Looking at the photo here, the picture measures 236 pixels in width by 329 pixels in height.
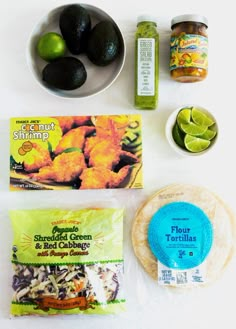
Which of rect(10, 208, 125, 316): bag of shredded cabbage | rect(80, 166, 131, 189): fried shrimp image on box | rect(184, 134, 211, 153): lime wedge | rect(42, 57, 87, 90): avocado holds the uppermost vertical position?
rect(42, 57, 87, 90): avocado

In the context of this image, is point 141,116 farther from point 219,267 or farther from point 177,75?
point 219,267

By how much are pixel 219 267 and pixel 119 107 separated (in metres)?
0.41

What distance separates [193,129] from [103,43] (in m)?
0.26

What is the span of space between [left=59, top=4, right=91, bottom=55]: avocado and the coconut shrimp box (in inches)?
6.2

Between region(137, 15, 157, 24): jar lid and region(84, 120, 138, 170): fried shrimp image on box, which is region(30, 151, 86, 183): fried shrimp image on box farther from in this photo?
region(137, 15, 157, 24): jar lid

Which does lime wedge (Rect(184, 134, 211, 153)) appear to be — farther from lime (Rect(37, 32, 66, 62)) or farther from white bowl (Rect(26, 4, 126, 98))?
lime (Rect(37, 32, 66, 62))

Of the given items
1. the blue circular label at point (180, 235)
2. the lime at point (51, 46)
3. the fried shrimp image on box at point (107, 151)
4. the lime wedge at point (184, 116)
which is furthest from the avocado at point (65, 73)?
the blue circular label at point (180, 235)

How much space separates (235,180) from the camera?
101cm

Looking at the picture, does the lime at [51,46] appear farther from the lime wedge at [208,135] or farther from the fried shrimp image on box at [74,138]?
the lime wedge at [208,135]

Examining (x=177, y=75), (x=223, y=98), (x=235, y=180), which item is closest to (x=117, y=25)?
(x=177, y=75)

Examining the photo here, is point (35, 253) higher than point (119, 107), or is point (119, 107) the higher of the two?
point (119, 107)

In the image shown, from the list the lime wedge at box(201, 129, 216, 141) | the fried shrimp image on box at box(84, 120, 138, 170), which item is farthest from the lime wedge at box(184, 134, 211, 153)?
the fried shrimp image on box at box(84, 120, 138, 170)

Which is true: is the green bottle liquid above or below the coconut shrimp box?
above

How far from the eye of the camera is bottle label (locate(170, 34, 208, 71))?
37.3 inches
